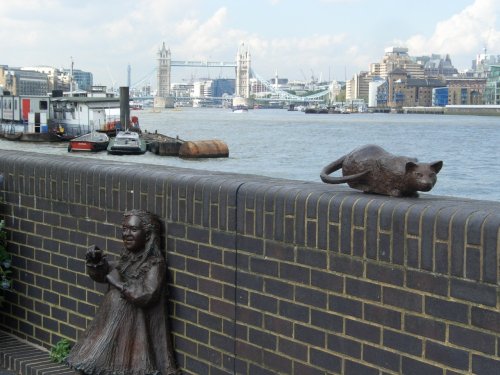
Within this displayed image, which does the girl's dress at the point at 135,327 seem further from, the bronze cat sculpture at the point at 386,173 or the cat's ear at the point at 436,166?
the cat's ear at the point at 436,166

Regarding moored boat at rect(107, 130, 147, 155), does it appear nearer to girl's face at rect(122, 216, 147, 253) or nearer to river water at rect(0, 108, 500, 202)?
river water at rect(0, 108, 500, 202)

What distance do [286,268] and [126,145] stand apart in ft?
200

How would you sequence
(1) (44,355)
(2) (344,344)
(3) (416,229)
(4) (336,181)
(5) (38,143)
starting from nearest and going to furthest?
(3) (416,229)
(2) (344,344)
(4) (336,181)
(1) (44,355)
(5) (38,143)

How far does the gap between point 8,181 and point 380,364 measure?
3.99 m

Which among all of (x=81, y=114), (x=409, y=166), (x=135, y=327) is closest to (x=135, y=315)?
(x=135, y=327)

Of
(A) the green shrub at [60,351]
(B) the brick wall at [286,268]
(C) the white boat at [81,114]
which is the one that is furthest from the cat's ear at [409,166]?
(C) the white boat at [81,114]

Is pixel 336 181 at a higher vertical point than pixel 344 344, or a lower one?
higher

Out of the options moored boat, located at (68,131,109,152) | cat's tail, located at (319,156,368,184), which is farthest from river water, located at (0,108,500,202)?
cat's tail, located at (319,156,368,184)

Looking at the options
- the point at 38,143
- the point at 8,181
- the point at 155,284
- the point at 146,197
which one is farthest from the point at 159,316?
the point at 38,143

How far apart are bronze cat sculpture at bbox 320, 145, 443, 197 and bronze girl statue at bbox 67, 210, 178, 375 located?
1.36 m

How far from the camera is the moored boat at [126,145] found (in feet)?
215

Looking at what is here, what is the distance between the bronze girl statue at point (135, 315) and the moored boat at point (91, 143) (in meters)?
60.5

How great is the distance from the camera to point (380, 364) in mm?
4574

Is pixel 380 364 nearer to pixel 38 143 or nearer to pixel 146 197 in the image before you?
pixel 146 197
